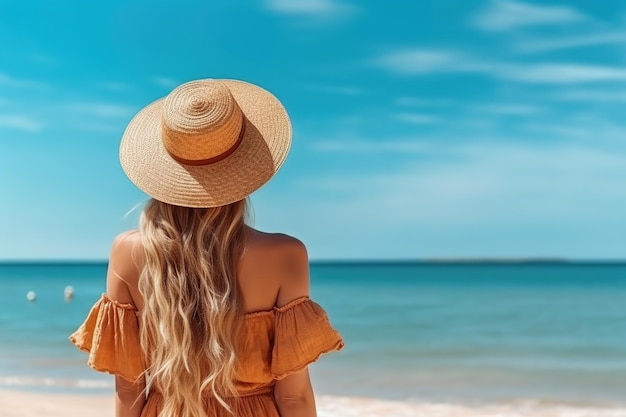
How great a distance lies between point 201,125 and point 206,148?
50mm

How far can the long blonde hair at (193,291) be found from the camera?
1.72m

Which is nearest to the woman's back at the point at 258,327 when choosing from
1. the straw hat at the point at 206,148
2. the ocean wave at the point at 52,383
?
the straw hat at the point at 206,148

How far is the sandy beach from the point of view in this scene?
6.11 metres

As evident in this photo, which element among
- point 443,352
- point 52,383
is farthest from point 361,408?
point 443,352

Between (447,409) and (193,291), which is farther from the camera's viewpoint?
(447,409)

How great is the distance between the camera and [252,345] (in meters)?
1.82

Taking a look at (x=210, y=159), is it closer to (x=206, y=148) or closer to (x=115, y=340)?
(x=206, y=148)

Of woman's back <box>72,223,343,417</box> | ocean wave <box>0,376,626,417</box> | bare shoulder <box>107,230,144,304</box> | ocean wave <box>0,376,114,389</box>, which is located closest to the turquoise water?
ocean wave <box>0,376,114,389</box>

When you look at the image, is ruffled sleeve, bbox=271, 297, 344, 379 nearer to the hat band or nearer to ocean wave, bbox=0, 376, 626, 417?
the hat band

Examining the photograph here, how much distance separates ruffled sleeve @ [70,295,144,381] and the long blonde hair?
0.26 feet

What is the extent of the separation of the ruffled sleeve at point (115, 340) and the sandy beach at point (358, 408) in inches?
171

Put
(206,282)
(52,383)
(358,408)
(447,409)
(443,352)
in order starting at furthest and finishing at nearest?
(443,352), (52,383), (447,409), (358,408), (206,282)

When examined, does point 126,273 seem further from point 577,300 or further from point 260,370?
point 577,300

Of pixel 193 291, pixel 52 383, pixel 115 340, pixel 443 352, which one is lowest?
pixel 52 383
